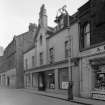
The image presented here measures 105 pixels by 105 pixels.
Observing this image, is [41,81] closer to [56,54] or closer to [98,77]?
[56,54]

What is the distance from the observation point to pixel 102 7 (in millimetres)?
15914

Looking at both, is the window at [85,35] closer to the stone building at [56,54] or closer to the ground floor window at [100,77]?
the stone building at [56,54]

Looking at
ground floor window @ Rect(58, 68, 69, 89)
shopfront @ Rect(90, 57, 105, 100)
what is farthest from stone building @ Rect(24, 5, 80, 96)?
shopfront @ Rect(90, 57, 105, 100)

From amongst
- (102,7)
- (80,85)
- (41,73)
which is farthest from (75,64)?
(41,73)

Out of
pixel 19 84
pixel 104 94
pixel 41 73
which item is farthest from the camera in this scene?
pixel 19 84

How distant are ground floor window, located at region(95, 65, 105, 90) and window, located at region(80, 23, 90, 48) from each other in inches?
108

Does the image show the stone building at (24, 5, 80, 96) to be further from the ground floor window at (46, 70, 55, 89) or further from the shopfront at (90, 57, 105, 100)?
the shopfront at (90, 57, 105, 100)

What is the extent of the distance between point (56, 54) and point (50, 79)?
3.99 metres

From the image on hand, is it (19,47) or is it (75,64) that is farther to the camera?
(19,47)

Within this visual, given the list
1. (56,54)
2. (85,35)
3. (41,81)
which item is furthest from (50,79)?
(85,35)

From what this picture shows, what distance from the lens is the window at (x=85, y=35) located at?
17.8 metres

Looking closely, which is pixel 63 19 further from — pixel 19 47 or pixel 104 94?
pixel 19 47

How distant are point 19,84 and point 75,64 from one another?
2375 centimetres

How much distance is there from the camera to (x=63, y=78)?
71.8 ft
